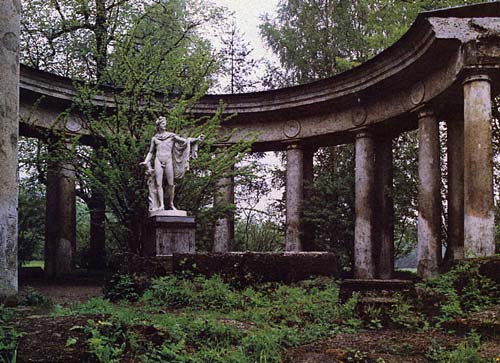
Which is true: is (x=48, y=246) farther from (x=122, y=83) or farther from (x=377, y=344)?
(x=377, y=344)

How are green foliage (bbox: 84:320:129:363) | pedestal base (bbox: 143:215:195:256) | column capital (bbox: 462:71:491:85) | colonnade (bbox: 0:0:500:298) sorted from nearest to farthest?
green foliage (bbox: 84:320:129:363)
colonnade (bbox: 0:0:500:298)
column capital (bbox: 462:71:491:85)
pedestal base (bbox: 143:215:195:256)

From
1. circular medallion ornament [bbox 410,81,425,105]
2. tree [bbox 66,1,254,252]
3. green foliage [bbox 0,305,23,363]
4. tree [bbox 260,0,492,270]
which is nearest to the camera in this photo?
green foliage [bbox 0,305,23,363]

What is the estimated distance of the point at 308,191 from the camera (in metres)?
22.0

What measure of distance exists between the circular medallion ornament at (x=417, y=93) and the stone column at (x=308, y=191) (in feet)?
17.6

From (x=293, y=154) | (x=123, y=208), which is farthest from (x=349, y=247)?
(x=123, y=208)

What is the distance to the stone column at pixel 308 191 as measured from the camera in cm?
2139

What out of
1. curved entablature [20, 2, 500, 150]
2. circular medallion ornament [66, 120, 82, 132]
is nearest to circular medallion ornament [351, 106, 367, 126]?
curved entablature [20, 2, 500, 150]

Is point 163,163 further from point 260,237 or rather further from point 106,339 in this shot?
point 260,237

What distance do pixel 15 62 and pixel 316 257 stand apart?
6596 mm

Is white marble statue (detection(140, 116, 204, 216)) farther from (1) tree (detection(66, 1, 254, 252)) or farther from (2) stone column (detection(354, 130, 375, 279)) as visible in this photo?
(2) stone column (detection(354, 130, 375, 279))

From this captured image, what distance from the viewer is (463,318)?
7293 millimetres

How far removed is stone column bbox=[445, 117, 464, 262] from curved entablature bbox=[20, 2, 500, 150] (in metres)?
0.76

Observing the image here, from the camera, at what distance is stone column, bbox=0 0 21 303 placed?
27.7 feet

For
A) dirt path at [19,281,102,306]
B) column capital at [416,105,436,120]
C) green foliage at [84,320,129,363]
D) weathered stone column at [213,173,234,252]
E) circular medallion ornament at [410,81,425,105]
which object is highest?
circular medallion ornament at [410,81,425,105]
